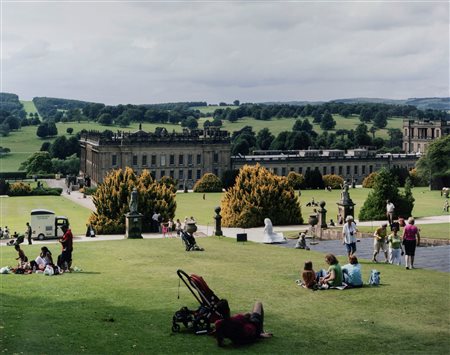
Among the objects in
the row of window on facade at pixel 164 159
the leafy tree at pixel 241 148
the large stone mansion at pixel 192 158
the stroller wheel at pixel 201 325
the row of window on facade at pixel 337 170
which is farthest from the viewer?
the leafy tree at pixel 241 148

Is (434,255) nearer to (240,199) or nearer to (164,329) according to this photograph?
(164,329)

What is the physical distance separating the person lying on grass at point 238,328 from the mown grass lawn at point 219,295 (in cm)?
23

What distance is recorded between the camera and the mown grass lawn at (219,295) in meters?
15.7

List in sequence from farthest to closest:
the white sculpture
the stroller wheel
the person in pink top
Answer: the white sculpture, the person in pink top, the stroller wheel

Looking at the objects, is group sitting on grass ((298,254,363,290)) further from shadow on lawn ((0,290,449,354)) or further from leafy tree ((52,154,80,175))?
leafy tree ((52,154,80,175))

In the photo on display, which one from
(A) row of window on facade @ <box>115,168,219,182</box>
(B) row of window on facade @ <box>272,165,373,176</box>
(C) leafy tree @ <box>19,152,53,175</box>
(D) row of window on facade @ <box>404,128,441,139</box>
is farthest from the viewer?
(D) row of window on facade @ <box>404,128,441,139</box>

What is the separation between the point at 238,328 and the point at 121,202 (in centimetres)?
3968

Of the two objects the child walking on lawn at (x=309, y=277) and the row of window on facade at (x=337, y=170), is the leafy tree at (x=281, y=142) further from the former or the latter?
the child walking on lawn at (x=309, y=277)

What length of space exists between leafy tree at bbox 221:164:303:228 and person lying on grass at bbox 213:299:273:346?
1564 inches

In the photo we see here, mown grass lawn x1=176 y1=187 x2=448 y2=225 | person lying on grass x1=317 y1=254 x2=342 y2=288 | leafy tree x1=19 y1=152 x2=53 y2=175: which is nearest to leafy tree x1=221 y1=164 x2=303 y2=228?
mown grass lawn x1=176 y1=187 x2=448 y2=225

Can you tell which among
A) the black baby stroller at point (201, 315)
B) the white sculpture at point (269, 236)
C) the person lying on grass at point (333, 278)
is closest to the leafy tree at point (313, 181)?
the white sculpture at point (269, 236)

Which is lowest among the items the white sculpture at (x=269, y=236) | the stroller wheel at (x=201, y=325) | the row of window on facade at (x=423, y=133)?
the white sculpture at (x=269, y=236)

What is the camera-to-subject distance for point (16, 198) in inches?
4166

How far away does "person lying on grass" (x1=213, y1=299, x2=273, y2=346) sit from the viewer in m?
15.6
